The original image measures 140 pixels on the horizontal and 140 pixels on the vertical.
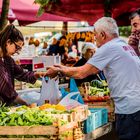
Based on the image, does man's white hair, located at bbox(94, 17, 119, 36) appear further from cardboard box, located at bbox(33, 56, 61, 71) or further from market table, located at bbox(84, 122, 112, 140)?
cardboard box, located at bbox(33, 56, 61, 71)

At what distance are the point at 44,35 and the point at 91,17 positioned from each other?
17741 mm

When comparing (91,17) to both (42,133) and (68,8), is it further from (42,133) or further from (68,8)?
(42,133)

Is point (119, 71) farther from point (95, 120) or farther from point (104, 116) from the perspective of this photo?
point (104, 116)

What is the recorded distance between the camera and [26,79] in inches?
259

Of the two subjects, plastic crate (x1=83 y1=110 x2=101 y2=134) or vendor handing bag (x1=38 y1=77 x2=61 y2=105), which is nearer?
plastic crate (x1=83 y1=110 x2=101 y2=134)

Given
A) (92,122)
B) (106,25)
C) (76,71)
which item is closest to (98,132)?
(92,122)

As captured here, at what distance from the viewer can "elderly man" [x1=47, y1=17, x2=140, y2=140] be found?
213 inches

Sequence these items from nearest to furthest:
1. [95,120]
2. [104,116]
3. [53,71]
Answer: [53,71]
[95,120]
[104,116]

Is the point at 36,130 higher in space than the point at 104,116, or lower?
higher

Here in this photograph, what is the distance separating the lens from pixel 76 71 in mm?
5477

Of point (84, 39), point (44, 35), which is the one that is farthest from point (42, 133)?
point (44, 35)

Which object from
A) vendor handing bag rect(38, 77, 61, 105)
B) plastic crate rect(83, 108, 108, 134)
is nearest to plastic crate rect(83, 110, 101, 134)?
plastic crate rect(83, 108, 108, 134)

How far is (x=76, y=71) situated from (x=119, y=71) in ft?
1.45

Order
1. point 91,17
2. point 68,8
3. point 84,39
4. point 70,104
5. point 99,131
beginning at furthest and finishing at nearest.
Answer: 1. point 84,39
2. point 91,17
3. point 68,8
4. point 99,131
5. point 70,104
